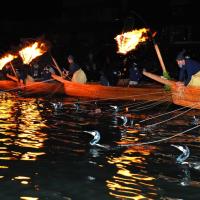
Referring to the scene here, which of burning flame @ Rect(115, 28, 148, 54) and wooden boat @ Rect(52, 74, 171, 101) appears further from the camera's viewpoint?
wooden boat @ Rect(52, 74, 171, 101)

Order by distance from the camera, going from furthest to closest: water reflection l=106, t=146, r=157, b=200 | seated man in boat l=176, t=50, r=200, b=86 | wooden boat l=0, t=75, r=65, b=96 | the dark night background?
the dark night background
wooden boat l=0, t=75, r=65, b=96
seated man in boat l=176, t=50, r=200, b=86
water reflection l=106, t=146, r=157, b=200

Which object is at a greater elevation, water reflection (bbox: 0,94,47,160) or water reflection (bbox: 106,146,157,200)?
water reflection (bbox: 0,94,47,160)

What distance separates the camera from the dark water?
25.1 ft

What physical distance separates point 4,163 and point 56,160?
1.19 metres

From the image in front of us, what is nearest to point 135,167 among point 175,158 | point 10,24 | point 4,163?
point 175,158

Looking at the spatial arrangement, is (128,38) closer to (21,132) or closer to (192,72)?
(192,72)

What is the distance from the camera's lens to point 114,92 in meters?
23.7

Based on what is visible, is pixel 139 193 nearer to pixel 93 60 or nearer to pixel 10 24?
pixel 93 60

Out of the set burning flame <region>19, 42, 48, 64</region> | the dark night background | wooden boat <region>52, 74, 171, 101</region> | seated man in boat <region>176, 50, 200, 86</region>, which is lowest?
wooden boat <region>52, 74, 171, 101</region>

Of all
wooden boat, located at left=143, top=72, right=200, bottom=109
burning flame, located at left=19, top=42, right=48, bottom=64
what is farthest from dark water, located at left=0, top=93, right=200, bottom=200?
burning flame, located at left=19, top=42, right=48, bottom=64

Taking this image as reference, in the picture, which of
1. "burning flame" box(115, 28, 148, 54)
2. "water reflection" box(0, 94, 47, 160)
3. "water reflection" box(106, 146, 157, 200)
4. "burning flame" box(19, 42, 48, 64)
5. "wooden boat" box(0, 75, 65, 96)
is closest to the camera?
"water reflection" box(106, 146, 157, 200)

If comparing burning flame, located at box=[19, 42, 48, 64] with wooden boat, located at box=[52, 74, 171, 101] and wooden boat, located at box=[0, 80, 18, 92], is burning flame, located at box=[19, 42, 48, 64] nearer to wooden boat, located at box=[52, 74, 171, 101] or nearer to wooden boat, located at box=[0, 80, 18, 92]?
wooden boat, located at box=[52, 74, 171, 101]

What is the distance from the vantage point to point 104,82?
2623 centimetres

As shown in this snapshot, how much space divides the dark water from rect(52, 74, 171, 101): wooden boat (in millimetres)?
4714
